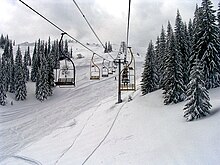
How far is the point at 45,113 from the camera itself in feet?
174

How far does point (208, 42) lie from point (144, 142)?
17.4 metres

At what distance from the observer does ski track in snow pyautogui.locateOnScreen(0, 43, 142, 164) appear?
3628 centimetres

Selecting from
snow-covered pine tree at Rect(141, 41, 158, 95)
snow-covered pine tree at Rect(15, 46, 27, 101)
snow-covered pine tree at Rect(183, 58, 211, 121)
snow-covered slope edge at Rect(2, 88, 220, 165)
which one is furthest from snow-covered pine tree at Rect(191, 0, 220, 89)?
snow-covered pine tree at Rect(15, 46, 27, 101)

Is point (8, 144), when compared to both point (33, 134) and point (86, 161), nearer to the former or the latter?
point (33, 134)

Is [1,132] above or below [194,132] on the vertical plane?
below

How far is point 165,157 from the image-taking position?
15.5 m

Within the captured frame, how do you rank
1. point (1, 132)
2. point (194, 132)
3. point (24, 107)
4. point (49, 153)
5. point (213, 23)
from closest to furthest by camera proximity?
point (194, 132) < point (49, 153) < point (213, 23) < point (1, 132) < point (24, 107)

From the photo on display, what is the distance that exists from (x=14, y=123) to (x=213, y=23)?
1338 inches

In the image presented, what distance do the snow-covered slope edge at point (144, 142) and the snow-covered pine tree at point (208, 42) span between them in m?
2.62

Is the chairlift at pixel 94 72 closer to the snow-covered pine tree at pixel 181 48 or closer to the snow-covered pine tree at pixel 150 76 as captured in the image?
the snow-covered pine tree at pixel 150 76

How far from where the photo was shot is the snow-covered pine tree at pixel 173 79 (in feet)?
112

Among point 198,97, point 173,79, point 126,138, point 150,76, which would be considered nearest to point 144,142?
point 126,138

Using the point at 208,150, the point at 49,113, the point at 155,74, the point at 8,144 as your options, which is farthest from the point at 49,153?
the point at 49,113

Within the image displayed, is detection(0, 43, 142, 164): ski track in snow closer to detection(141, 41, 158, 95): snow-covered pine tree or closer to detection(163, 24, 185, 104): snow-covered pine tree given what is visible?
detection(141, 41, 158, 95): snow-covered pine tree
